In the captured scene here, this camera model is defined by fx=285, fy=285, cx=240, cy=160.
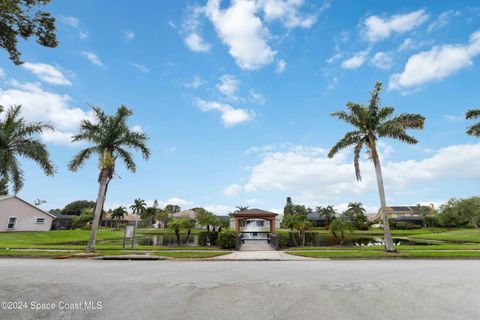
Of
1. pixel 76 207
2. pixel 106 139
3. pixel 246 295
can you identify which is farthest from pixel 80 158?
pixel 76 207

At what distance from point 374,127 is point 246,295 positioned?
61.7 feet

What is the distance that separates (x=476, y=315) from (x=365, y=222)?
77618 mm

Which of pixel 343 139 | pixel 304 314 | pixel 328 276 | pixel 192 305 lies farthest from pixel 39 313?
pixel 343 139

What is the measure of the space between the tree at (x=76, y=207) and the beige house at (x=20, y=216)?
197 ft

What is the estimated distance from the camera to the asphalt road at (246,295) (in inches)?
225

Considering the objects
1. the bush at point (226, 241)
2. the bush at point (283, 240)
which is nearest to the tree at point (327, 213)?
the bush at point (283, 240)

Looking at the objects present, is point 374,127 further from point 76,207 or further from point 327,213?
point 76,207

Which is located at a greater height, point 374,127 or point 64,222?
point 374,127

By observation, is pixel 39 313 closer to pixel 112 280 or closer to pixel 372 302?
pixel 112 280

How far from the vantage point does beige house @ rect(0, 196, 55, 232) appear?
41.5 metres

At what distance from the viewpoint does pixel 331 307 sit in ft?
20.2

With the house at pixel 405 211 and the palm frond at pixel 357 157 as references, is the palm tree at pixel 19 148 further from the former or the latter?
the house at pixel 405 211

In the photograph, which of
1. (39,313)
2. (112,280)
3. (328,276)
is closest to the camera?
(39,313)

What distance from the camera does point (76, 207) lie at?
10369cm
